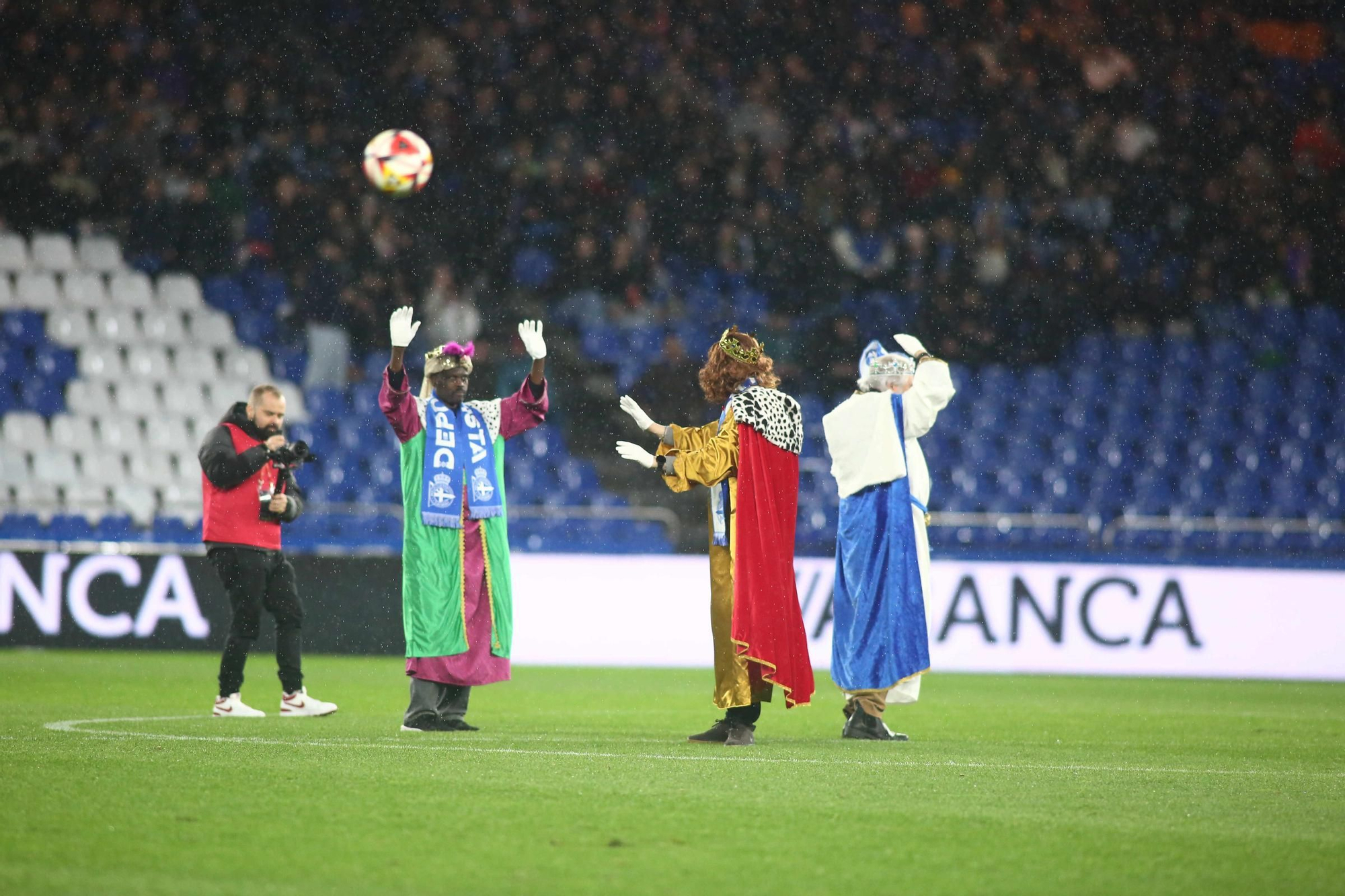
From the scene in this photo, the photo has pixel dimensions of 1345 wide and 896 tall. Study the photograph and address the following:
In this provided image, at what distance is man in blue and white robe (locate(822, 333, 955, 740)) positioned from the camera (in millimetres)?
8828

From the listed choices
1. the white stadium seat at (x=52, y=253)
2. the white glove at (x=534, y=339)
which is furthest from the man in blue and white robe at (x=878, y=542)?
the white stadium seat at (x=52, y=253)

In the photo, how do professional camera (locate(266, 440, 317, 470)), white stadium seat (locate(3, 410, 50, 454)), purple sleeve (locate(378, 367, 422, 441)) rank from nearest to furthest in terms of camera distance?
purple sleeve (locate(378, 367, 422, 441)), professional camera (locate(266, 440, 317, 470)), white stadium seat (locate(3, 410, 50, 454))

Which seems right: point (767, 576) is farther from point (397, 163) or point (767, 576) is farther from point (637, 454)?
point (397, 163)

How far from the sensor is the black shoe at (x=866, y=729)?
8641 millimetres

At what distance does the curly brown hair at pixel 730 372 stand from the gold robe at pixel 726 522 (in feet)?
0.58

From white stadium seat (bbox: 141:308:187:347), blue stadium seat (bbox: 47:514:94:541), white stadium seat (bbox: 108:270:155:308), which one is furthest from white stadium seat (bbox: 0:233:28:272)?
blue stadium seat (bbox: 47:514:94:541)

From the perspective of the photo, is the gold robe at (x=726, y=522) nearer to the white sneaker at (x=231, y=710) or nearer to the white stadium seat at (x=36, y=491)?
the white sneaker at (x=231, y=710)

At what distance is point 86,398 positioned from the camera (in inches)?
681

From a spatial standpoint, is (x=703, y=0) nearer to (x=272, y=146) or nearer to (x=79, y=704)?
(x=272, y=146)

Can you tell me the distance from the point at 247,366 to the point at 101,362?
1.55 m

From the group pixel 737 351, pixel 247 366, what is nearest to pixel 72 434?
pixel 247 366

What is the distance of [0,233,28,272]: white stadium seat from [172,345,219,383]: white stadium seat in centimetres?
200

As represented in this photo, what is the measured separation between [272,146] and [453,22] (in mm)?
→ 3029

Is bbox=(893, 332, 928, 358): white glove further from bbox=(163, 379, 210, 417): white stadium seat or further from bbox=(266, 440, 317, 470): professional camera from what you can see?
bbox=(163, 379, 210, 417): white stadium seat
